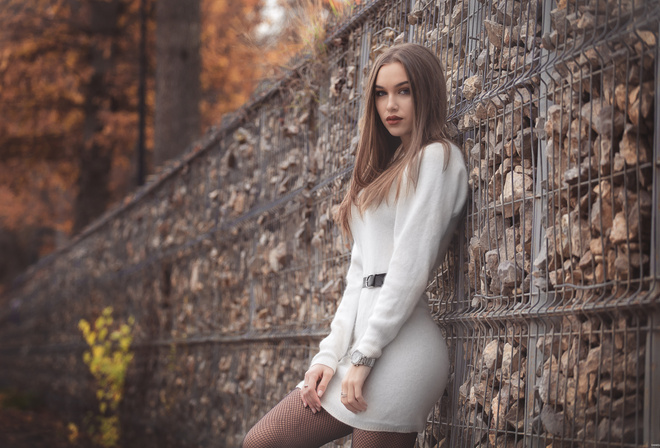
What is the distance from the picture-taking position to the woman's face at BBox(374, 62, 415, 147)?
304cm

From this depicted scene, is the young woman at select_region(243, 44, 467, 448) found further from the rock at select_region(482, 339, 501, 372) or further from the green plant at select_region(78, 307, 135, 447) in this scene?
the green plant at select_region(78, 307, 135, 447)

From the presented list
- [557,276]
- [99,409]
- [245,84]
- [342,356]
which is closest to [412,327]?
[342,356]

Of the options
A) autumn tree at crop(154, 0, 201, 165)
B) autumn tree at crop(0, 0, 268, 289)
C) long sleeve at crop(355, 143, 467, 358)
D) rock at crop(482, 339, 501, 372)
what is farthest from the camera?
autumn tree at crop(0, 0, 268, 289)

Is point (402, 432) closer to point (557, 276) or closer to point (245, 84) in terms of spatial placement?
point (557, 276)

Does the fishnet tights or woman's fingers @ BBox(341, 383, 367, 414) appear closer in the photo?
woman's fingers @ BBox(341, 383, 367, 414)

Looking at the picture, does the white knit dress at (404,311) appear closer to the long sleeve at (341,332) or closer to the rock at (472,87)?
the long sleeve at (341,332)

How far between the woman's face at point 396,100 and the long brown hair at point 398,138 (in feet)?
0.08

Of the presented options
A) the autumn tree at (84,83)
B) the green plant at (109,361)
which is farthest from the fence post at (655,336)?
the autumn tree at (84,83)

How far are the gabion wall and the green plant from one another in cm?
361

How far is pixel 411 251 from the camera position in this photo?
9.04 feet

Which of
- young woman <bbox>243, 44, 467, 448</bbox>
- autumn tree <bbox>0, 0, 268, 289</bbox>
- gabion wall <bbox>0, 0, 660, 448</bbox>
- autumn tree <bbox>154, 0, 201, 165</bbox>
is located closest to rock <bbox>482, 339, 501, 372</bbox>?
gabion wall <bbox>0, 0, 660, 448</bbox>

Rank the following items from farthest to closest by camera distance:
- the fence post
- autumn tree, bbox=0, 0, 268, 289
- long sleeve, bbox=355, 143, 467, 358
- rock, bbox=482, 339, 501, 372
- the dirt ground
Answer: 1. autumn tree, bbox=0, 0, 268, 289
2. the dirt ground
3. rock, bbox=482, 339, 501, 372
4. long sleeve, bbox=355, 143, 467, 358
5. the fence post

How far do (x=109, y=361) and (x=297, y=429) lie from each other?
787 centimetres

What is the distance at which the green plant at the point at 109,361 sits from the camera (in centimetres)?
984
